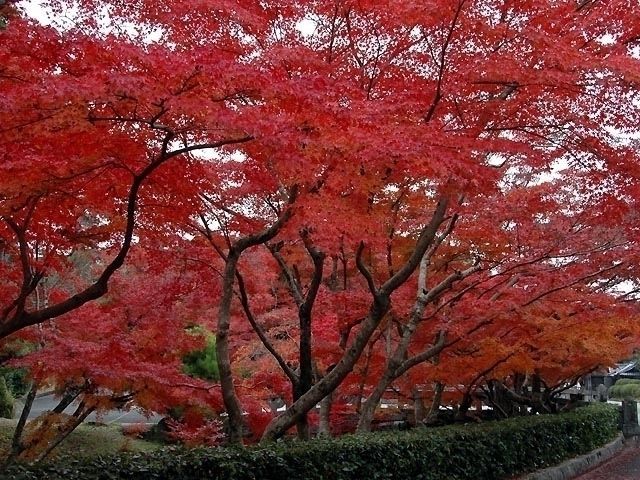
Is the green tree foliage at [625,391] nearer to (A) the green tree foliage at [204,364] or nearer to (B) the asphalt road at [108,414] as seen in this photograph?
(B) the asphalt road at [108,414]

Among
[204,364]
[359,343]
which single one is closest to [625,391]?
[204,364]

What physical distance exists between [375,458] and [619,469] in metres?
9.52

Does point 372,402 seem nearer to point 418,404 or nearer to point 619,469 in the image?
point 418,404

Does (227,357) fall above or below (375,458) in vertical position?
above

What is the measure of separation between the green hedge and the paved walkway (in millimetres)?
690

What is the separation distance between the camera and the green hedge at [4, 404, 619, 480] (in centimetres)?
555

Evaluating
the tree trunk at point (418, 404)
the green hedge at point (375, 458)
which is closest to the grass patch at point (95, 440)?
the tree trunk at point (418, 404)

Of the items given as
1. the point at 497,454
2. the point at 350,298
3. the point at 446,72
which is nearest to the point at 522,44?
the point at 446,72

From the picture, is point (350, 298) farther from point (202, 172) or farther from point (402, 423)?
point (402, 423)

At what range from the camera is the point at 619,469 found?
14.9 metres

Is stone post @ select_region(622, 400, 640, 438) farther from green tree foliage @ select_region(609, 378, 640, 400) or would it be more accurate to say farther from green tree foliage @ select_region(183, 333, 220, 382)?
green tree foliage @ select_region(609, 378, 640, 400)

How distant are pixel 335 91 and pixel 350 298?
14.7 ft

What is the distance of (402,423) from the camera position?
17.0m

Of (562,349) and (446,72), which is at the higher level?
(446,72)
